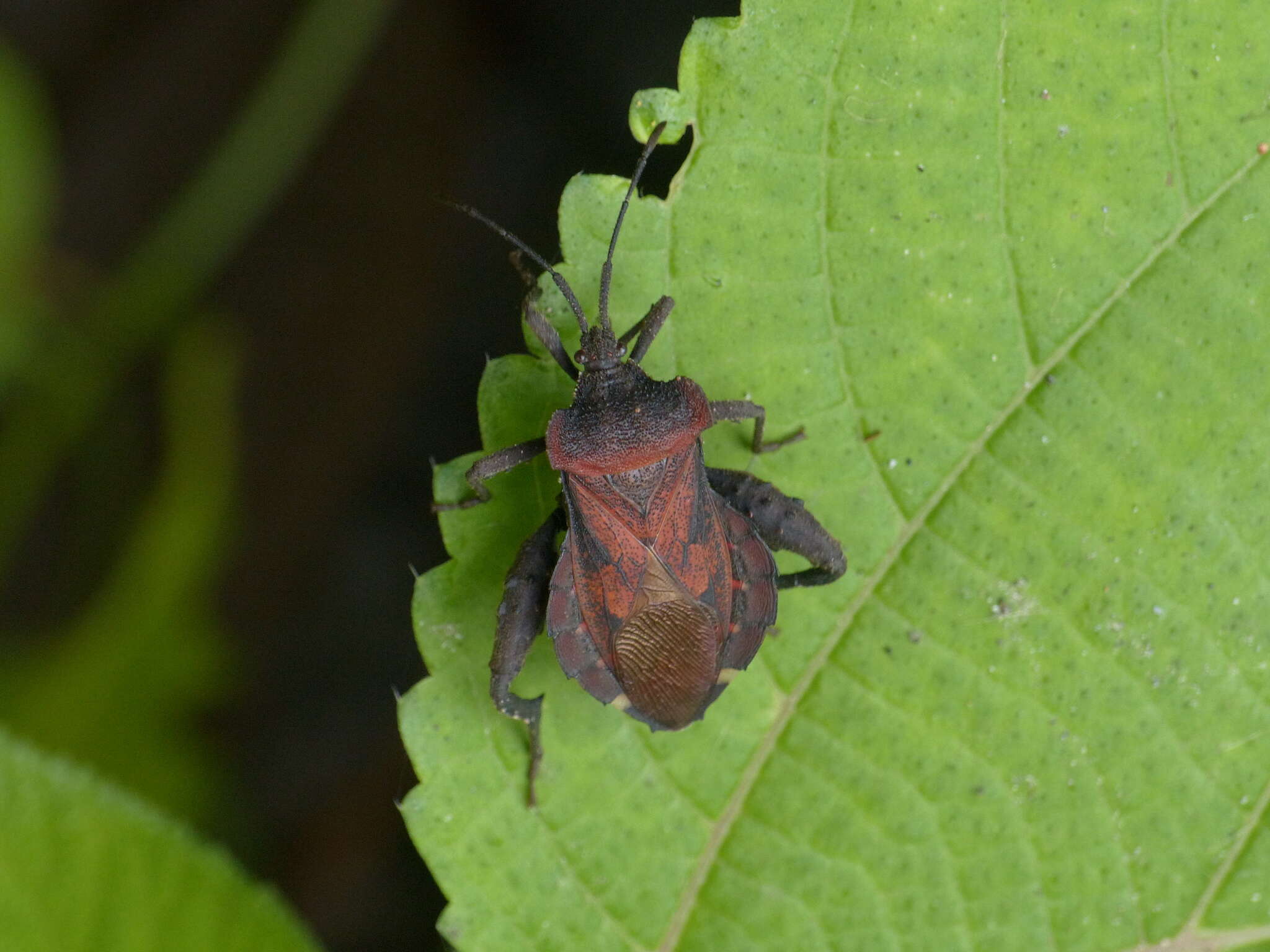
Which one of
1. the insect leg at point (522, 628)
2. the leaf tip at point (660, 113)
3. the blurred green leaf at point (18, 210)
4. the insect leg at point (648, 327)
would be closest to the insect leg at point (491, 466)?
the insect leg at point (522, 628)

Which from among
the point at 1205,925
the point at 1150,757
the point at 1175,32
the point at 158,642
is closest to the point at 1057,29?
the point at 1175,32

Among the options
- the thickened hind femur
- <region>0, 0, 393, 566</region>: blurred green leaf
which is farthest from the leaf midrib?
<region>0, 0, 393, 566</region>: blurred green leaf

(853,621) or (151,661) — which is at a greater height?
(853,621)

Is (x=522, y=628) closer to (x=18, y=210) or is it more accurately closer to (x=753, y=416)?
(x=753, y=416)

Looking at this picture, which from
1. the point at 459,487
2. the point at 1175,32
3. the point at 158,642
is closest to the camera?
the point at 1175,32

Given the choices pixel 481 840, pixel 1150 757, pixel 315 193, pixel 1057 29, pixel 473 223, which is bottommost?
pixel 481 840

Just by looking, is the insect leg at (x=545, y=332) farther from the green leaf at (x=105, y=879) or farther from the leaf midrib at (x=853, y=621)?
the green leaf at (x=105, y=879)

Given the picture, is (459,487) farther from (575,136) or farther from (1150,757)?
(575,136)

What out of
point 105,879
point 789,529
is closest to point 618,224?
point 789,529
